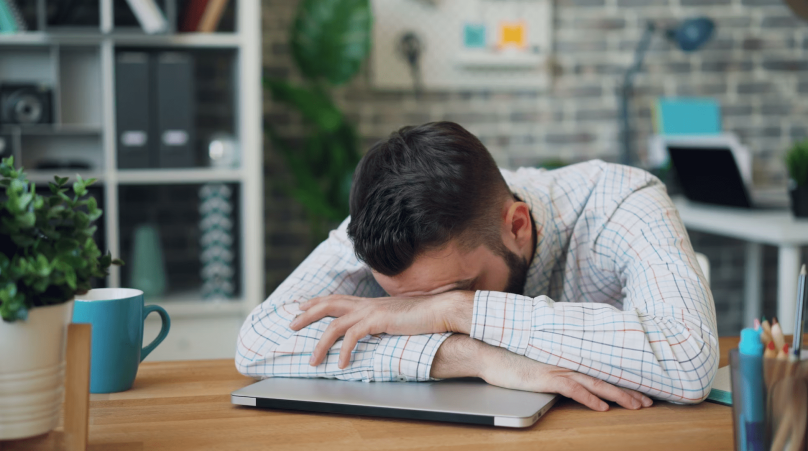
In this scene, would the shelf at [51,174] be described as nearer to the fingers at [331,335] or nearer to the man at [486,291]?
the man at [486,291]

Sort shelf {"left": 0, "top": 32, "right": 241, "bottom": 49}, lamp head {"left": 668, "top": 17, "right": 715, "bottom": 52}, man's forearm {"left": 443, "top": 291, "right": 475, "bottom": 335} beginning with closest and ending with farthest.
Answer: man's forearm {"left": 443, "top": 291, "right": 475, "bottom": 335} < shelf {"left": 0, "top": 32, "right": 241, "bottom": 49} < lamp head {"left": 668, "top": 17, "right": 715, "bottom": 52}

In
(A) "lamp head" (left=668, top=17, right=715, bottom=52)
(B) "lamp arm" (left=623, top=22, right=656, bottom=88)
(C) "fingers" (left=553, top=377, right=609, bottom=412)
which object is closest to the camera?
(C) "fingers" (left=553, top=377, right=609, bottom=412)

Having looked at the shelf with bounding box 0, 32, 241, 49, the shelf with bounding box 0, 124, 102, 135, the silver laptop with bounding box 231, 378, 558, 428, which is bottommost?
the silver laptop with bounding box 231, 378, 558, 428

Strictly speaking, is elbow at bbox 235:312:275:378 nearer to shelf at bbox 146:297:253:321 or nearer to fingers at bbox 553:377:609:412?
fingers at bbox 553:377:609:412

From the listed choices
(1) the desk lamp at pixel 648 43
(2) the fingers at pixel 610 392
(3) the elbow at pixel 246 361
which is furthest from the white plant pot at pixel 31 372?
(1) the desk lamp at pixel 648 43

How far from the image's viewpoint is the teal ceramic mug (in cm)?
91

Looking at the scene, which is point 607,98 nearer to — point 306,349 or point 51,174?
point 51,174

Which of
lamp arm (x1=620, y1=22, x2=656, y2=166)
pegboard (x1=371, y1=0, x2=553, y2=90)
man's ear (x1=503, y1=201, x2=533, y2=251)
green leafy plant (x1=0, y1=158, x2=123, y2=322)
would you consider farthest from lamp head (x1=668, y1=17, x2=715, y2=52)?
green leafy plant (x1=0, y1=158, x2=123, y2=322)

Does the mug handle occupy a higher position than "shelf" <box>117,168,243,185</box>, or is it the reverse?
"shelf" <box>117,168,243,185</box>

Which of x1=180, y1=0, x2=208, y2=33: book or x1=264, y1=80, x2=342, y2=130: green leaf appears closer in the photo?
x1=180, y1=0, x2=208, y2=33: book

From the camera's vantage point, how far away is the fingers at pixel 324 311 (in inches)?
41.3

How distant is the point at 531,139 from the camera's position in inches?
128

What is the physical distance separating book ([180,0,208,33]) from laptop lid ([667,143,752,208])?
1.62m

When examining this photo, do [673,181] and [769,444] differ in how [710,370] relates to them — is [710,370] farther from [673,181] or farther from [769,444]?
[673,181]
